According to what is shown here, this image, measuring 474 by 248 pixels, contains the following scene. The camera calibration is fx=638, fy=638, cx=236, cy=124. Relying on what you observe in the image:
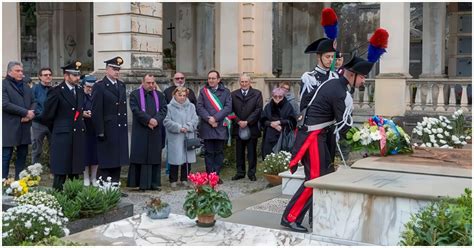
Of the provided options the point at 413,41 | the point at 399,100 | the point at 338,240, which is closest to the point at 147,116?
the point at 338,240

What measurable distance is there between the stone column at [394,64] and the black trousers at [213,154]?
6.01m

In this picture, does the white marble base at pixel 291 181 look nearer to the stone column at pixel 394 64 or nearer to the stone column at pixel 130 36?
the stone column at pixel 130 36

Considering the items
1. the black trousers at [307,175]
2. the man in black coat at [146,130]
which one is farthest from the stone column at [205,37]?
the black trousers at [307,175]

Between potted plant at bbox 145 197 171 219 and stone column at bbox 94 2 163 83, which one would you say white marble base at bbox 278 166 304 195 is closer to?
potted plant at bbox 145 197 171 219

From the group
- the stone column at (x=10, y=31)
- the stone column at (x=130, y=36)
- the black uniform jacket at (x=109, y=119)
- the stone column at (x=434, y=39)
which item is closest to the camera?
the black uniform jacket at (x=109, y=119)

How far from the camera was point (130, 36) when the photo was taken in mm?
13172

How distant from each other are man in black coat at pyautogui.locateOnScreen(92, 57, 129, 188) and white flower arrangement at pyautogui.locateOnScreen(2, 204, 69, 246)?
3.21 meters

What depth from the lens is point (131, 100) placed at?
9.86 meters

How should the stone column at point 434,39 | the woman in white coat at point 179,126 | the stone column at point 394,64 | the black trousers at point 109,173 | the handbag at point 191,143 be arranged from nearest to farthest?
the black trousers at point 109,173
the woman in white coat at point 179,126
the handbag at point 191,143
the stone column at point 394,64
the stone column at point 434,39

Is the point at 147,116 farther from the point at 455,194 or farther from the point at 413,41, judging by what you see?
the point at 413,41

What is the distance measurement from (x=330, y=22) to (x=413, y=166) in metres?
1.89

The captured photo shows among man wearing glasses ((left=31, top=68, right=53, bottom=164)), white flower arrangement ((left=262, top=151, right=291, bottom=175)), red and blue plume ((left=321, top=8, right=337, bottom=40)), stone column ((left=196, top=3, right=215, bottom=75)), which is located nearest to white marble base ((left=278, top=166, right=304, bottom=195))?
white flower arrangement ((left=262, top=151, right=291, bottom=175))

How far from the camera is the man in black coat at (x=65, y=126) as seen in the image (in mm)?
8602

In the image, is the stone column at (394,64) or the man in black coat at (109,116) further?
the stone column at (394,64)
